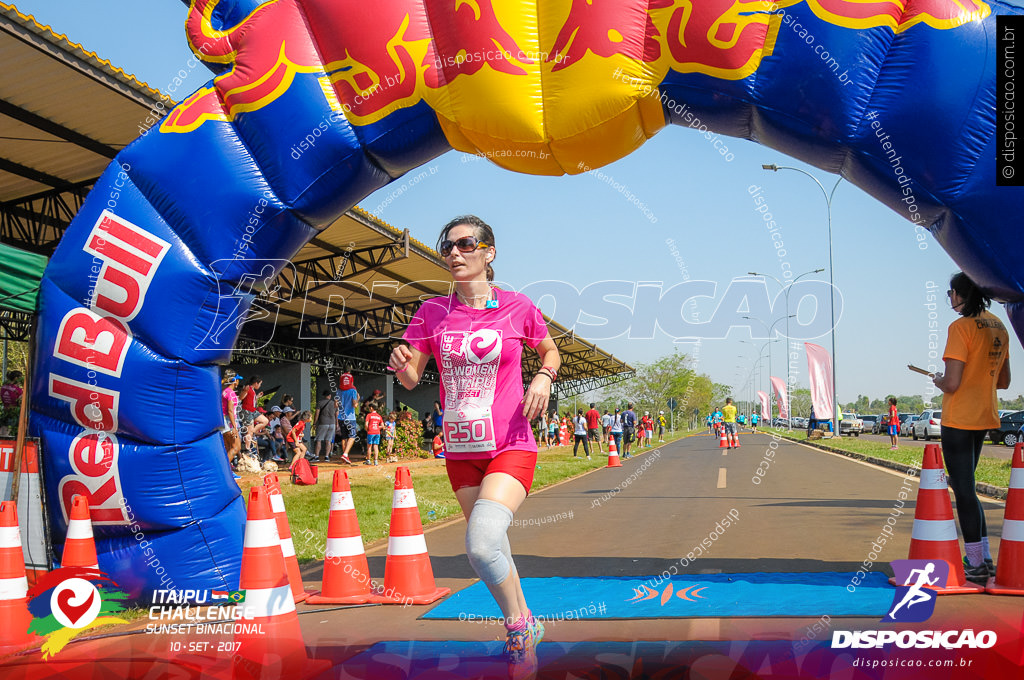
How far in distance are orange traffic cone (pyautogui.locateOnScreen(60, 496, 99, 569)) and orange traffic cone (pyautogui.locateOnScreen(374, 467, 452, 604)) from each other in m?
1.83

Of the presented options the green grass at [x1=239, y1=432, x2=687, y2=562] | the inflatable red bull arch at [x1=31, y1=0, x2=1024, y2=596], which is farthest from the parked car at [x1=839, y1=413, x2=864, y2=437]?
the inflatable red bull arch at [x1=31, y1=0, x2=1024, y2=596]

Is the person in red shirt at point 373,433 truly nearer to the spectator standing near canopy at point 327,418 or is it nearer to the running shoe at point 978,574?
the spectator standing near canopy at point 327,418

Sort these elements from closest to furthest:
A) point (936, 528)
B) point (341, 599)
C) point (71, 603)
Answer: point (71, 603)
point (936, 528)
point (341, 599)

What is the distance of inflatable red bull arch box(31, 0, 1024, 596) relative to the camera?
15.4 ft

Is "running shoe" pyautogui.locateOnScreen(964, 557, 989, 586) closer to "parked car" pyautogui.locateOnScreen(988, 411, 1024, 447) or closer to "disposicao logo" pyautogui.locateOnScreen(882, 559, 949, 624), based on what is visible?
"disposicao logo" pyautogui.locateOnScreen(882, 559, 949, 624)

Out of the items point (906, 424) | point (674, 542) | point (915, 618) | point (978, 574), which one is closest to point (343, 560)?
point (674, 542)

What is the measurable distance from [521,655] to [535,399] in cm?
107

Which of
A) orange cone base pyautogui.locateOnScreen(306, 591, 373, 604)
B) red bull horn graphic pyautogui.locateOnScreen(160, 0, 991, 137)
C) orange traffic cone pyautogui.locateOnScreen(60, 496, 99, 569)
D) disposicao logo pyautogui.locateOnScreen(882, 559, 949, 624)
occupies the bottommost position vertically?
orange cone base pyautogui.locateOnScreen(306, 591, 373, 604)

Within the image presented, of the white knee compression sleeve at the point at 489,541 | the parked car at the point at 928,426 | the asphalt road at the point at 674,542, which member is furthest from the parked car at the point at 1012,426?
the white knee compression sleeve at the point at 489,541

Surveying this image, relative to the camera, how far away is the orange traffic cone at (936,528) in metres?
4.82

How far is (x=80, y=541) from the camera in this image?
5004mm

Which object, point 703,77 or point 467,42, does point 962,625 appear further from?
point 467,42

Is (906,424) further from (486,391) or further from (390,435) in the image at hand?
(486,391)

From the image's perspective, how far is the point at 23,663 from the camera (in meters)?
3.84
